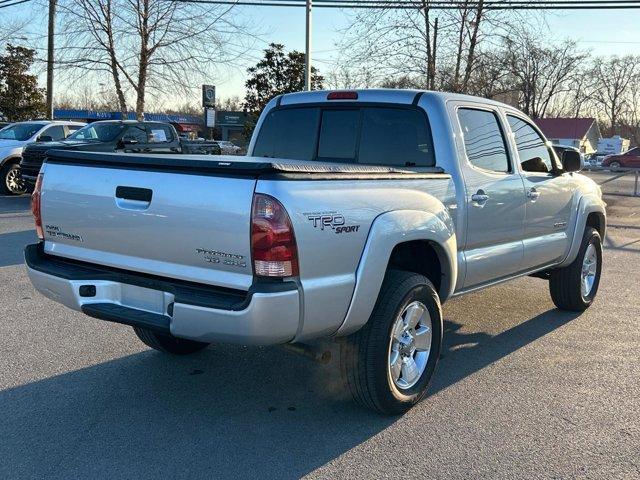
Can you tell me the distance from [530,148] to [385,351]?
2.91 m

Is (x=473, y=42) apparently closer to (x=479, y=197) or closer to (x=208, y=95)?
(x=208, y=95)

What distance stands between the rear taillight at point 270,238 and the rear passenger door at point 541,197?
2898 mm

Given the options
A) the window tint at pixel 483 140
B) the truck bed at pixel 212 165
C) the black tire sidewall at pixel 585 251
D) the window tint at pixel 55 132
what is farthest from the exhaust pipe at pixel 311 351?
the window tint at pixel 55 132

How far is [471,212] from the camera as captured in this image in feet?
14.8

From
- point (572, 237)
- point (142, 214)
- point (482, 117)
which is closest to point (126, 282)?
point (142, 214)

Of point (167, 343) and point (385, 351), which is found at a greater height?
point (385, 351)

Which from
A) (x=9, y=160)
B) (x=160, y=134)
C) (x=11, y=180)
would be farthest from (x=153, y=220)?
(x=11, y=180)

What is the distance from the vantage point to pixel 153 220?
3330 millimetres

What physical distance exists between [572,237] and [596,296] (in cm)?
154

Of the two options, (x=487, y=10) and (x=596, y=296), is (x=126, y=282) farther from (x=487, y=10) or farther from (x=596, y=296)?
(x=487, y=10)

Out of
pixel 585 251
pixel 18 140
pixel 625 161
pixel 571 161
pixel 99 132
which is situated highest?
pixel 625 161

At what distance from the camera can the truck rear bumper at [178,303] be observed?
10.0 feet

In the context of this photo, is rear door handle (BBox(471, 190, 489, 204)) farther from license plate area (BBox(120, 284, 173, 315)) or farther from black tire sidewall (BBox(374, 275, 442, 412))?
license plate area (BBox(120, 284, 173, 315))

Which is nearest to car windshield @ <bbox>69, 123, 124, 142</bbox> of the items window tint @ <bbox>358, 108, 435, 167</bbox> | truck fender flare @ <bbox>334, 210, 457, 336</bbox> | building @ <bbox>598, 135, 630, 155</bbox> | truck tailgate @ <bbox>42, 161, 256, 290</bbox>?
window tint @ <bbox>358, 108, 435, 167</bbox>
